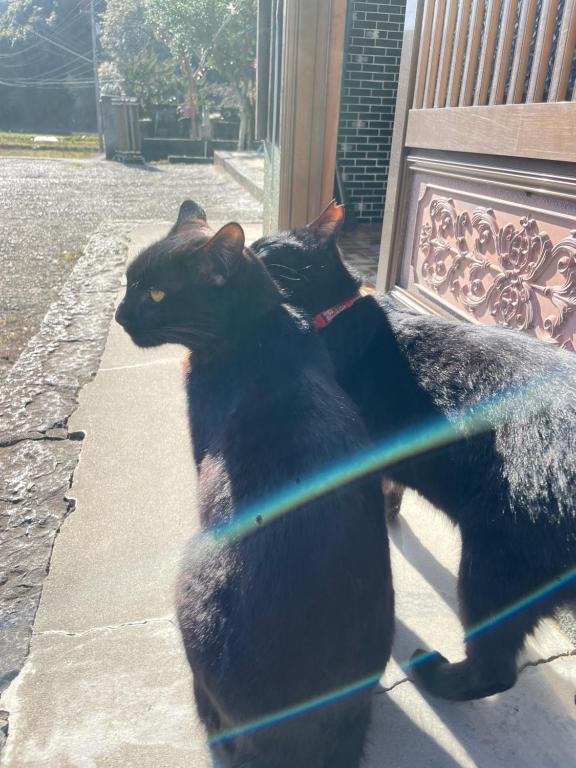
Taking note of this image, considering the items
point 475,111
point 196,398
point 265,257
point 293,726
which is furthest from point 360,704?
point 475,111

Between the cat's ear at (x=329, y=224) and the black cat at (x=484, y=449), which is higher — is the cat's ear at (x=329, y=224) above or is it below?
above

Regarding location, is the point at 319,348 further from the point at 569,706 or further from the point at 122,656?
the point at 569,706

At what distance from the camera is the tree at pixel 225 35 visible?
2206 cm

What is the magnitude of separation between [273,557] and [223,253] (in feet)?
2.94

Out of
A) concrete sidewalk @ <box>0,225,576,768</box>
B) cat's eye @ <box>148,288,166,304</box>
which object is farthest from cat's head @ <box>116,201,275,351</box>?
concrete sidewalk @ <box>0,225,576,768</box>

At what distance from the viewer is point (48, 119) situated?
3831 cm

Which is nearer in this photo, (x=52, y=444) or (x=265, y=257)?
(x=265, y=257)

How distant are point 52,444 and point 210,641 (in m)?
1.93

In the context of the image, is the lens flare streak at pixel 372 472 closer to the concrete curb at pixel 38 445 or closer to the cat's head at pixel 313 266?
the cat's head at pixel 313 266

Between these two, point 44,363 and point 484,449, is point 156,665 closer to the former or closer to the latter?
point 484,449

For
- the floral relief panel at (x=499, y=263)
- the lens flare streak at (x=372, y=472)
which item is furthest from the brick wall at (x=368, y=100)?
the lens flare streak at (x=372, y=472)

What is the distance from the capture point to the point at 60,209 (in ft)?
31.0

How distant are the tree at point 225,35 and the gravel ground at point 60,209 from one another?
22.0 feet

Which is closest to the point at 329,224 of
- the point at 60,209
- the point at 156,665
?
the point at 156,665
